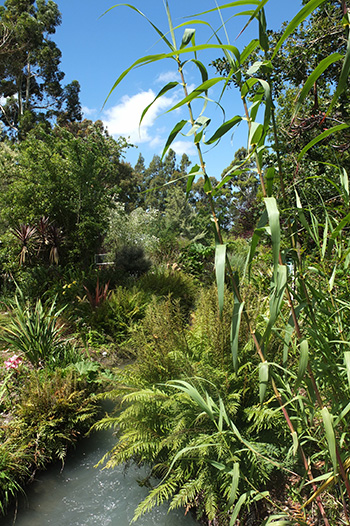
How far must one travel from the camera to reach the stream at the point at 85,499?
2139mm

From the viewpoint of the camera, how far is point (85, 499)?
2355mm

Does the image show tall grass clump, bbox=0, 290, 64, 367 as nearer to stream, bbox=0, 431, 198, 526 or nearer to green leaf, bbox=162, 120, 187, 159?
stream, bbox=0, 431, 198, 526

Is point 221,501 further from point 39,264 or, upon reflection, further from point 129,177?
point 129,177

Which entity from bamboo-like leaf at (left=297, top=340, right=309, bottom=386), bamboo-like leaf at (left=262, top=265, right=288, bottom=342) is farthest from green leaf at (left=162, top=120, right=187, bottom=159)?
bamboo-like leaf at (left=297, top=340, right=309, bottom=386)

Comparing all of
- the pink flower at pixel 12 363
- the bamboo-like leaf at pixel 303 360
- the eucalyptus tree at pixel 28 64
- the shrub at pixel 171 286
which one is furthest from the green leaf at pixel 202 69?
the eucalyptus tree at pixel 28 64

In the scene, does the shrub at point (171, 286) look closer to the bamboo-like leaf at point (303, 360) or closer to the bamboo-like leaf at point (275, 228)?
the bamboo-like leaf at point (303, 360)

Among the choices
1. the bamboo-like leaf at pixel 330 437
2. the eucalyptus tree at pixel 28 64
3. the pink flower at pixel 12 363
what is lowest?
the pink flower at pixel 12 363

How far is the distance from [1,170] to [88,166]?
2.37m

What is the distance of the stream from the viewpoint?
2.14 metres

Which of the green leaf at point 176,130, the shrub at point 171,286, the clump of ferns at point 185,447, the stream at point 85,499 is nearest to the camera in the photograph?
the green leaf at point 176,130

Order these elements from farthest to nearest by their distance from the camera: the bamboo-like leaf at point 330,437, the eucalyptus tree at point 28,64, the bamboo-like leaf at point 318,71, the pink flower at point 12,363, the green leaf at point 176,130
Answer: the eucalyptus tree at point 28,64 → the pink flower at point 12,363 → the green leaf at point 176,130 → the bamboo-like leaf at point 330,437 → the bamboo-like leaf at point 318,71

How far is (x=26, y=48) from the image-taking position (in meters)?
19.1

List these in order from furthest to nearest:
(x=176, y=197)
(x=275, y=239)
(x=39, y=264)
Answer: (x=176, y=197) < (x=39, y=264) < (x=275, y=239)

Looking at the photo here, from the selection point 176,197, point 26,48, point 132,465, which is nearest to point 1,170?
point 132,465
